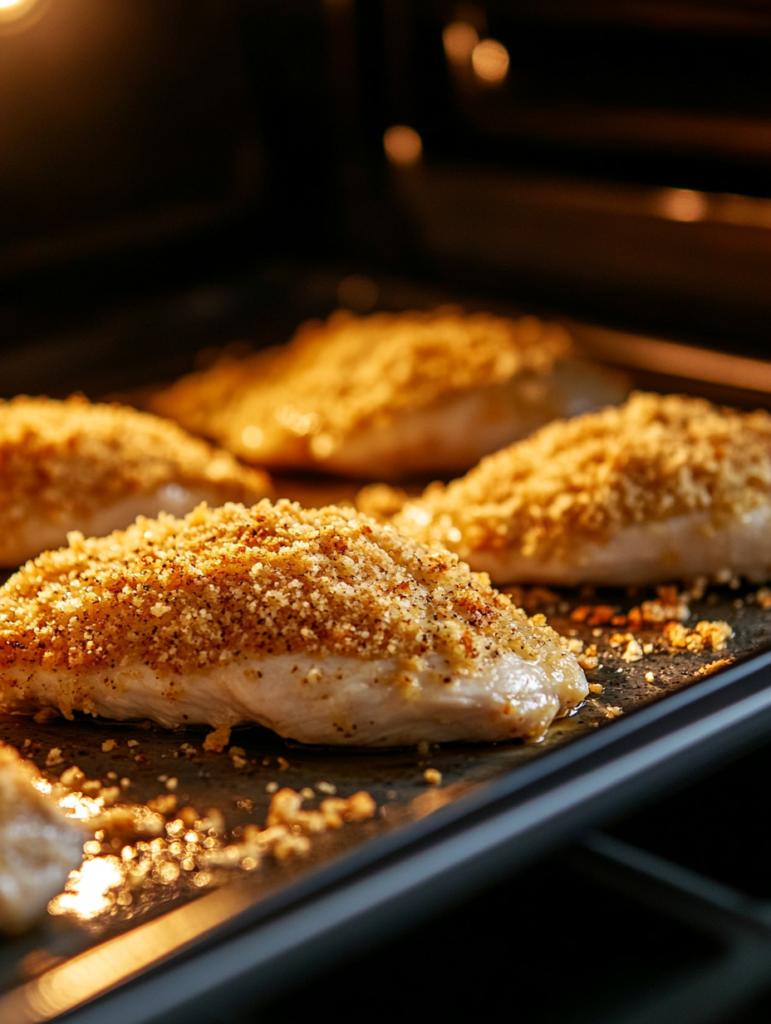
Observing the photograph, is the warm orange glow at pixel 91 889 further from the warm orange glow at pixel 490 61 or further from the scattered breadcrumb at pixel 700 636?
the warm orange glow at pixel 490 61

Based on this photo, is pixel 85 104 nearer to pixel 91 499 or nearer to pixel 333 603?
pixel 91 499

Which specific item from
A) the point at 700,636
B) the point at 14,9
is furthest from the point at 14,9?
the point at 700,636

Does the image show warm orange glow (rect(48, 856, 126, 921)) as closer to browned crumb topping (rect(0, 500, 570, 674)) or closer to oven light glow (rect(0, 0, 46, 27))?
browned crumb topping (rect(0, 500, 570, 674))

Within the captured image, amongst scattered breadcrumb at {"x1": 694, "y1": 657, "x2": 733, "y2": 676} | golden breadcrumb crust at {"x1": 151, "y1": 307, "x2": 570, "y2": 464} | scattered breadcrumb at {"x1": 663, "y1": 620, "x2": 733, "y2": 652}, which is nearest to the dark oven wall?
golden breadcrumb crust at {"x1": 151, "y1": 307, "x2": 570, "y2": 464}

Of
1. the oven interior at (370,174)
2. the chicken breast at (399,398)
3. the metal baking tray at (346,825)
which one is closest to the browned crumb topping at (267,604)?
the metal baking tray at (346,825)

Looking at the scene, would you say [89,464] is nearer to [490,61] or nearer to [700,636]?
[700,636]

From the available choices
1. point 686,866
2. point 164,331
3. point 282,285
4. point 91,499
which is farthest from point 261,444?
point 686,866
